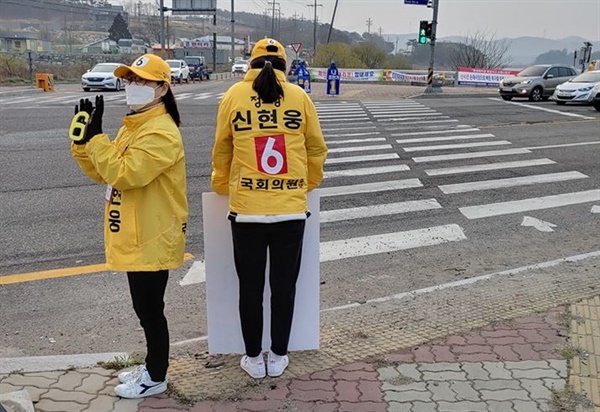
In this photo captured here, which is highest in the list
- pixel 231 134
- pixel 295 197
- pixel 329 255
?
pixel 231 134

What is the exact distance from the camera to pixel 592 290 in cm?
499

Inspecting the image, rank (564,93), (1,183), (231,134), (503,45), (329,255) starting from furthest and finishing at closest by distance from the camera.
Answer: (503,45) < (564,93) < (1,183) < (329,255) < (231,134)

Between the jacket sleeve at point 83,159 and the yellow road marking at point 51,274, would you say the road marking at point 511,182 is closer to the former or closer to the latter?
the yellow road marking at point 51,274

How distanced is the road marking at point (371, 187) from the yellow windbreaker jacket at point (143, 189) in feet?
18.8

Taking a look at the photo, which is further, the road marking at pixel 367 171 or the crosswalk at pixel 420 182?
the road marking at pixel 367 171

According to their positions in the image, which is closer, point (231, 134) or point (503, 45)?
point (231, 134)

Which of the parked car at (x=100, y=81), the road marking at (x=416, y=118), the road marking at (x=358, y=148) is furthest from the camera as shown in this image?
the parked car at (x=100, y=81)

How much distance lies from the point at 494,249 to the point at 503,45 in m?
79.9

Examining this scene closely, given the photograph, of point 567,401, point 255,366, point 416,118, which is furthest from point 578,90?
point 255,366

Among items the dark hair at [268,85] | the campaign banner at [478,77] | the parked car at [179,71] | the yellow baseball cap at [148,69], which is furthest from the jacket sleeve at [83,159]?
the campaign banner at [478,77]

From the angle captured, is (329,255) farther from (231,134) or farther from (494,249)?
(231,134)

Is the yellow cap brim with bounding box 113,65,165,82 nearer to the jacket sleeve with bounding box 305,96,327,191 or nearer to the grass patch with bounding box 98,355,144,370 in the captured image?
the jacket sleeve with bounding box 305,96,327,191

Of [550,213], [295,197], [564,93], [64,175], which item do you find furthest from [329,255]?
[564,93]

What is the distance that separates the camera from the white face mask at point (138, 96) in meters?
3.09
